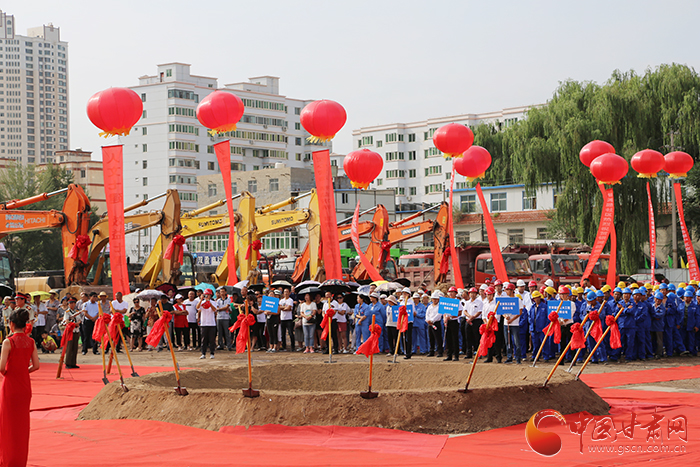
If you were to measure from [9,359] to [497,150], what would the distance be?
57958 mm

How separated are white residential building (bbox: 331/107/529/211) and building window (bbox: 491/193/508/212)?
107 ft

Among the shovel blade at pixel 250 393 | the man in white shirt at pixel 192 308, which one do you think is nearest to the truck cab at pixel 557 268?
the man in white shirt at pixel 192 308

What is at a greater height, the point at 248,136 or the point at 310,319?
the point at 248,136

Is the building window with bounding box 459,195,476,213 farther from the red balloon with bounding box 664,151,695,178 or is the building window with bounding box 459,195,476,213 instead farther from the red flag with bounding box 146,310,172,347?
the red flag with bounding box 146,310,172,347

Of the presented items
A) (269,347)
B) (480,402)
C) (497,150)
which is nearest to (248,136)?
(497,150)

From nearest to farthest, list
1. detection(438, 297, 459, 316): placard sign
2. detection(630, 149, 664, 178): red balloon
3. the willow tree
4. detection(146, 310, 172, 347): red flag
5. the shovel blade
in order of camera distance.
A: the shovel blade → detection(146, 310, 172, 347): red flag → detection(438, 297, 459, 316): placard sign → detection(630, 149, 664, 178): red balloon → the willow tree

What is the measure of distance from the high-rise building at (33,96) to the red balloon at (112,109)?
437ft

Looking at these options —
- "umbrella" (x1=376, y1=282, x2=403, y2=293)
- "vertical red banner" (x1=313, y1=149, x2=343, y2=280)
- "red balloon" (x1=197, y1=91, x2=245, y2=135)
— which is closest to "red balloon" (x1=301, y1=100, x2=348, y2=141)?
"red balloon" (x1=197, y1=91, x2=245, y2=135)

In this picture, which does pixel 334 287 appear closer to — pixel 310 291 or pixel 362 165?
pixel 310 291

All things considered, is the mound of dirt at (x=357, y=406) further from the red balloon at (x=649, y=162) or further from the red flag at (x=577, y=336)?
the red balloon at (x=649, y=162)

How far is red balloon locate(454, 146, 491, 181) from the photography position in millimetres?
22312

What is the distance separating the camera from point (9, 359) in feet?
24.4

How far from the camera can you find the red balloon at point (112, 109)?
17.6 meters

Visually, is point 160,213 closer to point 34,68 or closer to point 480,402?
point 480,402
